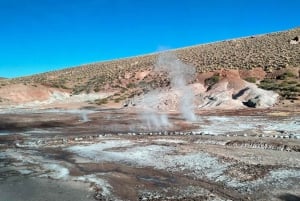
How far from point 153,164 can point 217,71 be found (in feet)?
146

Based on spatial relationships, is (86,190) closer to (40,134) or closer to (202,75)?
(40,134)

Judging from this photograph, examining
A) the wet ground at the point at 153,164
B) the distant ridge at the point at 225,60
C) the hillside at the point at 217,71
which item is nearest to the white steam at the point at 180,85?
the hillside at the point at 217,71

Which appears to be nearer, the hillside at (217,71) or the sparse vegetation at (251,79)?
the sparse vegetation at (251,79)

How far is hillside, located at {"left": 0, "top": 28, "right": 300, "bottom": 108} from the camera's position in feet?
172

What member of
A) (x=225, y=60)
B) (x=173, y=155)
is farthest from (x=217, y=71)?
(x=173, y=155)

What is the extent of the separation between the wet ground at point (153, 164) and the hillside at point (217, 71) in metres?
22.7

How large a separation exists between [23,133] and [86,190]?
533 inches

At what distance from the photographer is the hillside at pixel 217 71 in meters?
52.4

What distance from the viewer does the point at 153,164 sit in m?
14.4

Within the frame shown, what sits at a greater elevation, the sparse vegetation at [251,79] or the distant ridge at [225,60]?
the distant ridge at [225,60]

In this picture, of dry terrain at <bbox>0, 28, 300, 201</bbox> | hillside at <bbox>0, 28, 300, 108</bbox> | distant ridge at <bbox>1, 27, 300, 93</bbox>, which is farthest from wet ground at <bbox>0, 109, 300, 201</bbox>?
distant ridge at <bbox>1, 27, 300, 93</bbox>

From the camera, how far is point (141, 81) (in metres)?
64.6

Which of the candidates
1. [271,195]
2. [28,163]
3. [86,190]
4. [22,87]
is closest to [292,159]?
[271,195]

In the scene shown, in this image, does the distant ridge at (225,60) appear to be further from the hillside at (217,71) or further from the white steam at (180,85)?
the white steam at (180,85)
